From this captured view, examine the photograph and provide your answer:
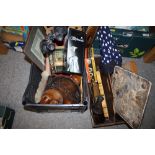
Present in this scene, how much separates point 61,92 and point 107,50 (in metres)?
0.75

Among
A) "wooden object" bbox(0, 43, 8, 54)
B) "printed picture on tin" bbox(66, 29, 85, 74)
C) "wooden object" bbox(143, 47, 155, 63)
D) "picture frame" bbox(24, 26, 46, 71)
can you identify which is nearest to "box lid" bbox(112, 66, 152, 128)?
"printed picture on tin" bbox(66, 29, 85, 74)

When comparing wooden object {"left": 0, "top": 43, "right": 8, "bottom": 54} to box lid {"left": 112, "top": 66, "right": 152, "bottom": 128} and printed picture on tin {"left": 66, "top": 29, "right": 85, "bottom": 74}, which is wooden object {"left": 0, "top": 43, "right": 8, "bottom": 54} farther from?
box lid {"left": 112, "top": 66, "right": 152, "bottom": 128}

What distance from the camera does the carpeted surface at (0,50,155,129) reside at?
2.07 m

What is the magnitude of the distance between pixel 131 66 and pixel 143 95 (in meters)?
0.88

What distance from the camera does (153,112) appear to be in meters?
2.18

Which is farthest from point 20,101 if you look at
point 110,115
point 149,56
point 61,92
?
point 149,56

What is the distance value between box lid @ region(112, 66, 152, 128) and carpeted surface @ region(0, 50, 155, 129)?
1.36 ft

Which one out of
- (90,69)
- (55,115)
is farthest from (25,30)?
(55,115)

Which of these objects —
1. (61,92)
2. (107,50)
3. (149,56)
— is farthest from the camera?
(149,56)

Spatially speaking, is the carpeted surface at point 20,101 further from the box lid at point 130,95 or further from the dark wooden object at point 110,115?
the box lid at point 130,95

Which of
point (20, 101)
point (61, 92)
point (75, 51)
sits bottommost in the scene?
point (20, 101)

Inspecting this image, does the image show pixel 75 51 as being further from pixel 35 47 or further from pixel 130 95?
pixel 130 95

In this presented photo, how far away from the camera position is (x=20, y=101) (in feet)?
7.12
